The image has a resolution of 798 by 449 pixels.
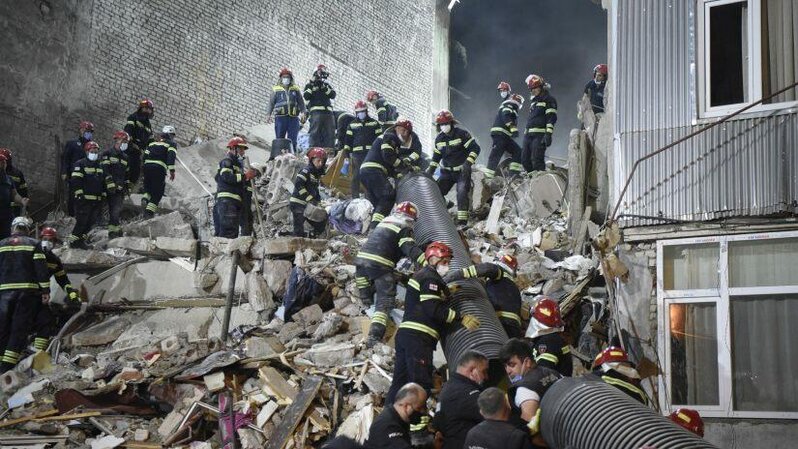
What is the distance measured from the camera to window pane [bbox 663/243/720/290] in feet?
22.6

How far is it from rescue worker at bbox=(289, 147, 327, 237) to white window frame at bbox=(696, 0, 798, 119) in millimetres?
5458

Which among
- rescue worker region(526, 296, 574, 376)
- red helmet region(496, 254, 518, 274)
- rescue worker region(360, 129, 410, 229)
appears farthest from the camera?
rescue worker region(360, 129, 410, 229)

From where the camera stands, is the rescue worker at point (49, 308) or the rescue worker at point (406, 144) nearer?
the rescue worker at point (49, 308)

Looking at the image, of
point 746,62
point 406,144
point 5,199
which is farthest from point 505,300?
point 5,199

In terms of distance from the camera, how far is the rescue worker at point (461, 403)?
4.93 m

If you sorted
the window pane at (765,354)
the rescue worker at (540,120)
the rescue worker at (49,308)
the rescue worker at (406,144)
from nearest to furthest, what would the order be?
the window pane at (765,354) → the rescue worker at (49,308) → the rescue worker at (406,144) → the rescue worker at (540,120)

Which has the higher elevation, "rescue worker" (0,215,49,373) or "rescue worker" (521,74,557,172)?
"rescue worker" (521,74,557,172)

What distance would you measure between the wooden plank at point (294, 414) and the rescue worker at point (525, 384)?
210cm

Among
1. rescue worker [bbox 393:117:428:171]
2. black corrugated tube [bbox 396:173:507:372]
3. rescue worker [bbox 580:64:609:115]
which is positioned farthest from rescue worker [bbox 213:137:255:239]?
rescue worker [bbox 580:64:609:115]

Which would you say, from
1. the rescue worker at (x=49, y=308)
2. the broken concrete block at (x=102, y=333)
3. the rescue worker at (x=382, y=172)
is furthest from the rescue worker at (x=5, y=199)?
the rescue worker at (x=382, y=172)

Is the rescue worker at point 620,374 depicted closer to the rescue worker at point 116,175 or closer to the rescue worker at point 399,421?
the rescue worker at point 399,421

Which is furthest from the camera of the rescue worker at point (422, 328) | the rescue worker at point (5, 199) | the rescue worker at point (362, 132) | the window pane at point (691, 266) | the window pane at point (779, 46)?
the rescue worker at point (362, 132)

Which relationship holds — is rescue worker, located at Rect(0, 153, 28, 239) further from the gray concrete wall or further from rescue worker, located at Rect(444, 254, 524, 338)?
rescue worker, located at Rect(444, 254, 524, 338)

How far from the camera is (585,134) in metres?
10.2
